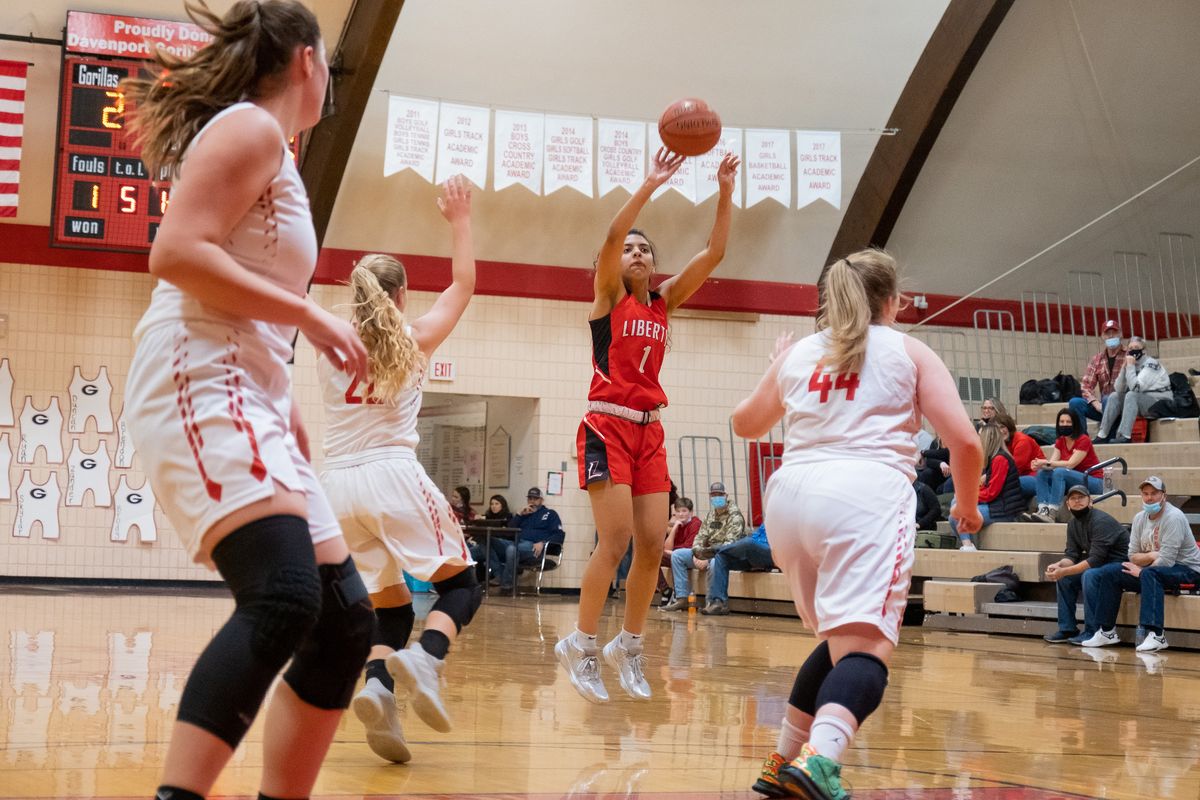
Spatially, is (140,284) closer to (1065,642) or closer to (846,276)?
(1065,642)

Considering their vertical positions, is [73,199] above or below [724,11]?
below

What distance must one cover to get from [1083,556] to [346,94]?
8160 mm

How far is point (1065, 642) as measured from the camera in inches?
367

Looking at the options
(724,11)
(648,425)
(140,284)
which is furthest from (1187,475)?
(140,284)

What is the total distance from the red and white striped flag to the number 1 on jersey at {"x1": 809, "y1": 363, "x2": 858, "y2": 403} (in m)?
11.3

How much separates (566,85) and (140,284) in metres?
5.36

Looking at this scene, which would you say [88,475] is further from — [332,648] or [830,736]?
[332,648]

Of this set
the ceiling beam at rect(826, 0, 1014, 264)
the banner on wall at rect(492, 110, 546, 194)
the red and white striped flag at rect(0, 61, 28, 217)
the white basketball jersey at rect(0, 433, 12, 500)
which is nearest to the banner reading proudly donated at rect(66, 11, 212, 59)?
the red and white striped flag at rect(0, 61, 28, 217)

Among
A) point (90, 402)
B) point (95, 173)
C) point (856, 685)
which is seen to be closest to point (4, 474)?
point (90, 402)

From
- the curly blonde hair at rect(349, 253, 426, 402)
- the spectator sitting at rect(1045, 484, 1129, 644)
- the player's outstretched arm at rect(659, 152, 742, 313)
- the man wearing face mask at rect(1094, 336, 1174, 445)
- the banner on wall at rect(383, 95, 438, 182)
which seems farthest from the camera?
the banner on wall at rect(383, 95, 438, 182)

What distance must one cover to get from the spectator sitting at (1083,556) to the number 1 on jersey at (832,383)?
22.3ft

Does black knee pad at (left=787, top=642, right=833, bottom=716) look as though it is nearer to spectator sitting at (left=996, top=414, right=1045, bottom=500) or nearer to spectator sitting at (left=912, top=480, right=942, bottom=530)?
spectator sitting at (left=912, top=480, right=942, bottom=530)

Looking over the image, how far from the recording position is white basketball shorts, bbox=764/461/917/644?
2865mm

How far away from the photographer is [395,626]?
12.1 feet
